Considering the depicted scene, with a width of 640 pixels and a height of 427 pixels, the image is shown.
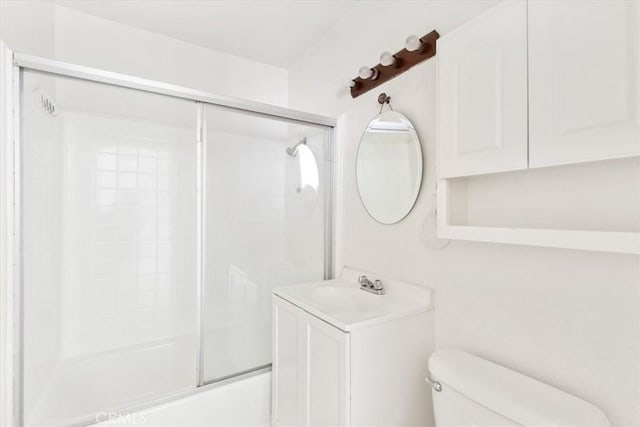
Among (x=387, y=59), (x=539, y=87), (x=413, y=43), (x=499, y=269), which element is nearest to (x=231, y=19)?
(x=387, y=59)

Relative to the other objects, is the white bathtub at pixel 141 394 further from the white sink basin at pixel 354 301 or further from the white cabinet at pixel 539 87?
the white cabinet at pixel 539 87

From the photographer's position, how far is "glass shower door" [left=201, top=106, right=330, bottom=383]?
167 centimetres

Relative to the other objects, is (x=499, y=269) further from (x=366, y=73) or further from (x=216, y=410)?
(x=216, y=410)

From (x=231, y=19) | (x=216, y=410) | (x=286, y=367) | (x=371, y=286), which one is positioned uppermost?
(x=231, y=19)

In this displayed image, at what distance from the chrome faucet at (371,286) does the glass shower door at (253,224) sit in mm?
440

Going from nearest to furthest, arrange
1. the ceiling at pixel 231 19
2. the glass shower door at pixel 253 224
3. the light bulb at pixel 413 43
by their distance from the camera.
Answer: the light bulb at pixel 413 43, the glass shower door at pixel 253 224, the ceiling at pixel 231 19

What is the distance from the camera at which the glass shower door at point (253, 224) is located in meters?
1.67

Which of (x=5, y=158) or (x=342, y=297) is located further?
(x=342, y=297)

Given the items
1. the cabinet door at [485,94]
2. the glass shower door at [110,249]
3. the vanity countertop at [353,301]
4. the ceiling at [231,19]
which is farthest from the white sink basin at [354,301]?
the ceiling at [231,19]

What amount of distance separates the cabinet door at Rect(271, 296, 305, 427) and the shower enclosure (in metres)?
0.29

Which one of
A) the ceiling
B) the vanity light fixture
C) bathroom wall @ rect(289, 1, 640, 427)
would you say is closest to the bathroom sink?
bathroom wall @ rect(289, 1, 640, 427)

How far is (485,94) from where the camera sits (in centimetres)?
93

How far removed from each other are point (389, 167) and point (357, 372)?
0.96 m

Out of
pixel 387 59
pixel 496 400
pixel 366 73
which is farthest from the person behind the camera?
pixel 366 73
